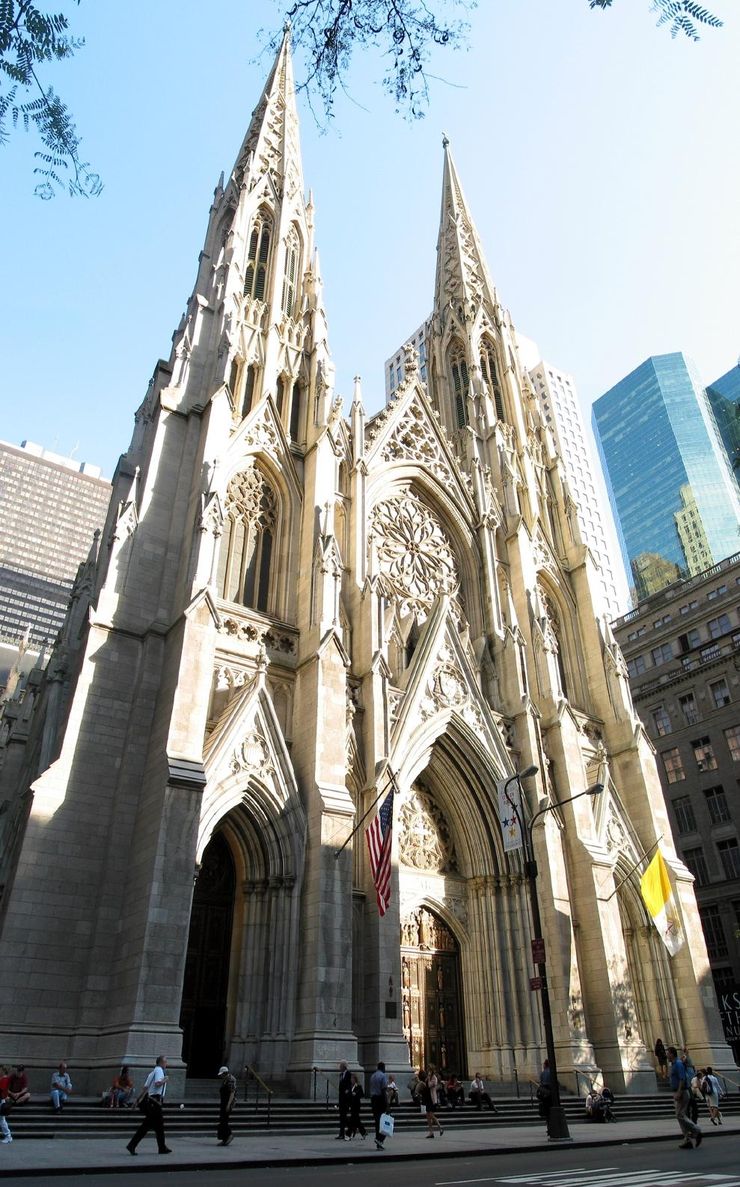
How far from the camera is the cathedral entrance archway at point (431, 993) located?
22.0 m

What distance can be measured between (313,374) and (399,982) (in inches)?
811

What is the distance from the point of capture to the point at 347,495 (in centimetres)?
2828

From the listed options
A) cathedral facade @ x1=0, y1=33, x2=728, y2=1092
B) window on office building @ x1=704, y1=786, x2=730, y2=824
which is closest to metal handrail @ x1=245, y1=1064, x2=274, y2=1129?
cathedral facade @ x1=0, y1=33, x2=728, y2=1092

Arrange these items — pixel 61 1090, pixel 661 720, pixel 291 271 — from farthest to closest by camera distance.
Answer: pixel 661 720 → pixel 291 271 → pixel 61 1090

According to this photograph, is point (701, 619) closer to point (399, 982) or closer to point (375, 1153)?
point (399, 982)

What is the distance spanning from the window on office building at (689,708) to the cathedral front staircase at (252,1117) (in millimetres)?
26483

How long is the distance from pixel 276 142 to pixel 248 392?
1756cm

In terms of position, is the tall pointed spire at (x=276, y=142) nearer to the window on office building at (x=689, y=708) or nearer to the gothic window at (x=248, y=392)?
the gothic window at (x=248, y=392)

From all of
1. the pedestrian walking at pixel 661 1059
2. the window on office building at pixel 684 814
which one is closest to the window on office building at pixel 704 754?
the window on office building at pixel 684 814

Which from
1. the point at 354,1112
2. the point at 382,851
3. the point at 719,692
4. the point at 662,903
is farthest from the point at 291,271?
the point at 354,1112

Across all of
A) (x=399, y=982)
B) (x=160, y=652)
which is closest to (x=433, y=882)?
(x=399, y=982)

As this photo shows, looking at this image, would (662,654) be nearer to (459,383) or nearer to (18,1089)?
(459,383)

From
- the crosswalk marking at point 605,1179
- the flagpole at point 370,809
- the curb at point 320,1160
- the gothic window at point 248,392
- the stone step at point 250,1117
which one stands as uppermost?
the gothic window at point 248,392

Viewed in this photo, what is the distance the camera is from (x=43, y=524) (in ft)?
347
